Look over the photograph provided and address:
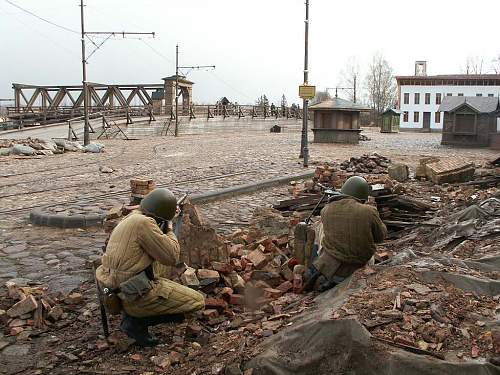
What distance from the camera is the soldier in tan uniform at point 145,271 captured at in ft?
15.7

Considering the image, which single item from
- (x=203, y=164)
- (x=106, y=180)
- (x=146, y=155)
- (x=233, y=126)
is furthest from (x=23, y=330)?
(x=233, y=126)

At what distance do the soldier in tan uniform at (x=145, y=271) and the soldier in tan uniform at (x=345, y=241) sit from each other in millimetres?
1585

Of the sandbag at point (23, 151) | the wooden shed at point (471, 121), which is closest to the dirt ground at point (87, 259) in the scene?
the sandbag at point (23, 151)

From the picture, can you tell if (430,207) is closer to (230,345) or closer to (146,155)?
(230,345)

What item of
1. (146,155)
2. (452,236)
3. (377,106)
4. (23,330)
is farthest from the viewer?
(377,106)

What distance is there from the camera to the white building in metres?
83.4

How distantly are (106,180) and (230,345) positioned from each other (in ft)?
40.3

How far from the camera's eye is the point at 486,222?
773cm

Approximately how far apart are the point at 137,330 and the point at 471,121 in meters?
33.8

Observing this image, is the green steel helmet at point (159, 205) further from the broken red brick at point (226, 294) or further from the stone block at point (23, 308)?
the stone block at point (23, 308)

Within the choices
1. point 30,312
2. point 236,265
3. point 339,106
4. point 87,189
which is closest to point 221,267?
point 236,265

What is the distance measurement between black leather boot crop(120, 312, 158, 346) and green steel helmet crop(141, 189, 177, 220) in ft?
3.08

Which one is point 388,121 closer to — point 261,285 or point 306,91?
point 306,91

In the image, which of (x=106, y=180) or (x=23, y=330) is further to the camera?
(x=106, y=180)
